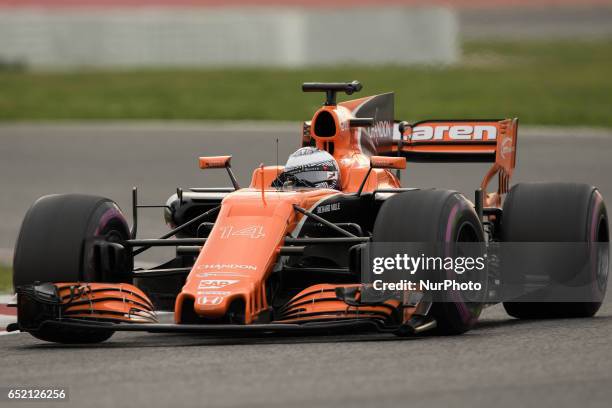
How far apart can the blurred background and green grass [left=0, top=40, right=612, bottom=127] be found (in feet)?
0.13

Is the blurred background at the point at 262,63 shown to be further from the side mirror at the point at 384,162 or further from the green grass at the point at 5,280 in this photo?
the side mirror at the point at 384,162

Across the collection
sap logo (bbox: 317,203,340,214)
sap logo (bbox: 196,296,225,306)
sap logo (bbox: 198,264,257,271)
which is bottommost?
sap logo (bbox: 196,296,225,306)

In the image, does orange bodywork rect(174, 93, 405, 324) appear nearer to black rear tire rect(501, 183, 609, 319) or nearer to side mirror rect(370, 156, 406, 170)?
side mirror rect(370, 156, 406, 170)

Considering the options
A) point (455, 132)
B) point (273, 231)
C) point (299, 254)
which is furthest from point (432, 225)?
point (455, 132)

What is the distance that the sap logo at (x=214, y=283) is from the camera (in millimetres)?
7984

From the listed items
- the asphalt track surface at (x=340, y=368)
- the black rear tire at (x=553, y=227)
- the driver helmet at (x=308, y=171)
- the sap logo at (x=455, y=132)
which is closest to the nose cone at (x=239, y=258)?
the asphalt track surface at (x=340, y=368)

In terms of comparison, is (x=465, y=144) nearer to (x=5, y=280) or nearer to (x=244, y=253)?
(x=244, y=253)

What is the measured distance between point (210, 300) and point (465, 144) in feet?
13.2

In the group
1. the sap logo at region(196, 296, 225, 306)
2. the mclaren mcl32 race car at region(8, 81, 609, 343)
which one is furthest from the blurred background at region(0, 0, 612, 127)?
the sap logo at region(196, 296, 225, 306)

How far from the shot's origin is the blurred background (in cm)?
2706

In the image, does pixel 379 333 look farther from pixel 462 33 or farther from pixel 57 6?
pixel 462 33

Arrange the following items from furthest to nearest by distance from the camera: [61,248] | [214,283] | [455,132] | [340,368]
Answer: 1. [455,132]
2. [61,248]
3. [214,283]
4. [340,368]

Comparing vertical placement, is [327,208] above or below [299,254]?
above

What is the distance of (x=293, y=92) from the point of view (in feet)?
97.4
